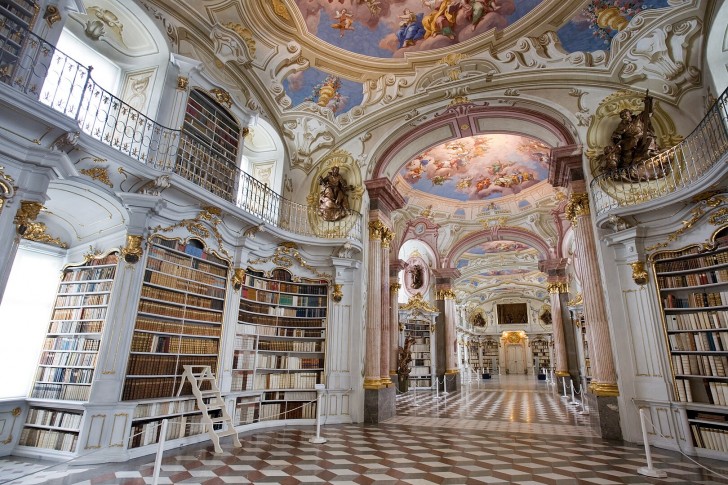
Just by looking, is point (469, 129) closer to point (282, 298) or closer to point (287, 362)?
point (282, 298)

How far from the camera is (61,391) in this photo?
17.3ft

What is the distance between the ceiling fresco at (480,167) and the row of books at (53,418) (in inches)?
389

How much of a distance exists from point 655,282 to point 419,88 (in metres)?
6.37

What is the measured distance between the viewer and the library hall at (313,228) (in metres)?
4.85

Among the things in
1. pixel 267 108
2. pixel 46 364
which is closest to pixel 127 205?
pixel 46 364

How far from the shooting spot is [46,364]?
5.55 m

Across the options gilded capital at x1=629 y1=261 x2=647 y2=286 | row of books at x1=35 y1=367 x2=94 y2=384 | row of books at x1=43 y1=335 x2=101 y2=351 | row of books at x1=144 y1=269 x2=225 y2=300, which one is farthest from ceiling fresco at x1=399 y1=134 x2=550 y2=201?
row of books at x1=35 y1=367 x2=94 y2=384

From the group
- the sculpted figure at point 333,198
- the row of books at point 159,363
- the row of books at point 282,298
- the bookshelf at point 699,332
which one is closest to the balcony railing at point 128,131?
the sculpted figure at point 333,198

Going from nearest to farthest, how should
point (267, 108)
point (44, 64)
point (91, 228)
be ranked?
point (44, 64) → point (91, 228) → point (267, 108)

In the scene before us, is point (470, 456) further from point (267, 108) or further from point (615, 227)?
point (267, 108)

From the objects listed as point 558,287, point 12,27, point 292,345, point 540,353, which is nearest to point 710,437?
point 292,345

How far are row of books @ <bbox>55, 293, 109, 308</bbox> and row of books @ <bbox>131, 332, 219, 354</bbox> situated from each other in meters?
0.71

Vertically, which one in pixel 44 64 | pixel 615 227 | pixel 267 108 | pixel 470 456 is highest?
pixel 267 108

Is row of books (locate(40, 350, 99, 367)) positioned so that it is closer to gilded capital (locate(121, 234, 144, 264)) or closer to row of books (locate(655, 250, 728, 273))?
gilded capital (locate(121, 234, 144, 264))
